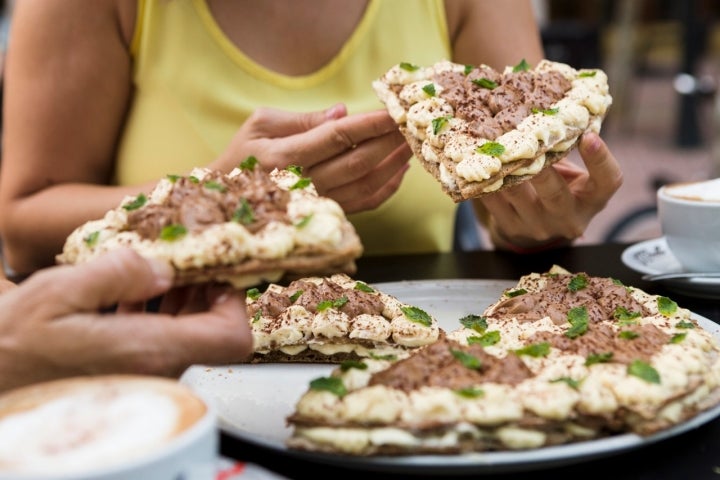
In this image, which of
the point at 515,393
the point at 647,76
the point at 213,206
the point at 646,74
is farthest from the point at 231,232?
the point at 647,76

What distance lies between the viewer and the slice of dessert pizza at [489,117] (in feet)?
5.99

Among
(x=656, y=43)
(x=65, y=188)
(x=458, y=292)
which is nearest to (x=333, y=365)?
(x=458, y=292)

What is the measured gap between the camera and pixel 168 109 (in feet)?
8.61

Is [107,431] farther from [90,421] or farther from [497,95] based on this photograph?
[497,95]

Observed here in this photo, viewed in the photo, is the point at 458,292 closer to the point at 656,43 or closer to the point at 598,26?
the point at 598,26

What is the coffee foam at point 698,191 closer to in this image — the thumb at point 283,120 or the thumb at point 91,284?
the thumb at point 283,120

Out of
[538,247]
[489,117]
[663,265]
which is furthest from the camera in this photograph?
[538,247]

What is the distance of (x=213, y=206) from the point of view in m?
1.28

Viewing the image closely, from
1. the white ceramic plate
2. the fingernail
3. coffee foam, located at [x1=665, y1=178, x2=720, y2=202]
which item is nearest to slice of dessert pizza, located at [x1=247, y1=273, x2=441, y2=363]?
the white ceramic plate

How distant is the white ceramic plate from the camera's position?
1156 mm

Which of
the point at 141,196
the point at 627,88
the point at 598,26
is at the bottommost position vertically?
the point at 627,88

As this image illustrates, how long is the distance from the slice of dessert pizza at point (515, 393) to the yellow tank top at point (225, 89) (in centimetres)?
123

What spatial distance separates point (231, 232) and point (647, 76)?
13465 mm

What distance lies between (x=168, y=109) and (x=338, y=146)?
2.64ft
